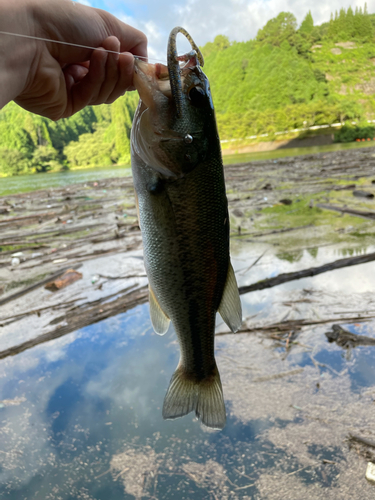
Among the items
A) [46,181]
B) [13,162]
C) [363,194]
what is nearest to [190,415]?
[363,194]

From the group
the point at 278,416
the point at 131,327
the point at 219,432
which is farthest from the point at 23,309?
the point at 278,416

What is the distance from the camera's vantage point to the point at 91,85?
6.68ft

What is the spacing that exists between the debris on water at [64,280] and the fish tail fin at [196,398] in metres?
3.96

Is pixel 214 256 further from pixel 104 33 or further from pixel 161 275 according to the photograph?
pixel 104 33

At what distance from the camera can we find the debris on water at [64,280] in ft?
17.2

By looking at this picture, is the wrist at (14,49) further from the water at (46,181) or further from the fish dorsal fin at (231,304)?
the water at (46,181)

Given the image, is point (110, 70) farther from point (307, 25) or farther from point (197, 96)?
point (307, 25)

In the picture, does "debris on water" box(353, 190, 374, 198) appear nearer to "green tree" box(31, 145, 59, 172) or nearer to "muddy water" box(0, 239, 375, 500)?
"muddy water" box(0, 239, 375, 500)

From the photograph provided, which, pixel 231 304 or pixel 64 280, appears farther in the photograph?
pixel 64 280

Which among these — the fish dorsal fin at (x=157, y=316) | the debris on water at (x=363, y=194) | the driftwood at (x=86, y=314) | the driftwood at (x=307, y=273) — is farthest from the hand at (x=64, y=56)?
the debris on water at (x=363, y=194)

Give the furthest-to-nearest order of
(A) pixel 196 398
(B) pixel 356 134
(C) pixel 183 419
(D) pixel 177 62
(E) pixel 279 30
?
(E) pixel 279 30
(B) pixel 356 134
(C) pixel 183 419
(A) pixel 196 398
(D) pixel 177 62

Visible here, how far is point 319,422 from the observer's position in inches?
96.3

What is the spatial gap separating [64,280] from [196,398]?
Answer: 4146 mm

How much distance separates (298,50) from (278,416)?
144 metres
